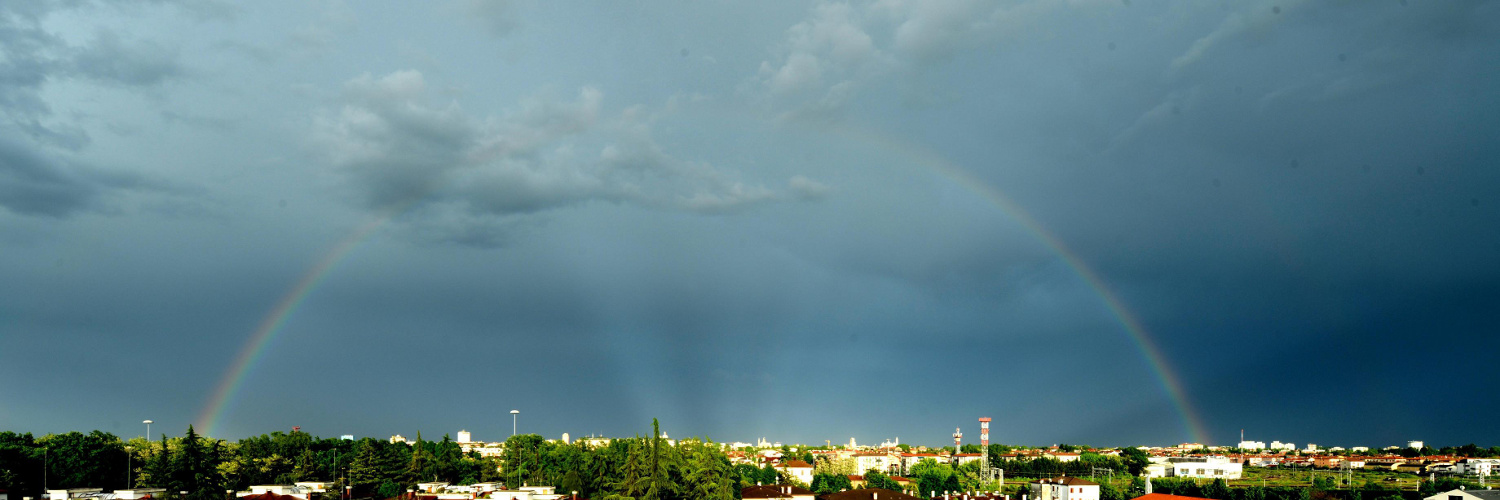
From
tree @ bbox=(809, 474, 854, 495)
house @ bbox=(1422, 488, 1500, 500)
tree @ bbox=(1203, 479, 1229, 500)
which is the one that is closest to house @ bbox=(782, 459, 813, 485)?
tree @ bbox=(809, 474, 854, 495)

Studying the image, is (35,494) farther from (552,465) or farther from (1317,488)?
(1317,488)

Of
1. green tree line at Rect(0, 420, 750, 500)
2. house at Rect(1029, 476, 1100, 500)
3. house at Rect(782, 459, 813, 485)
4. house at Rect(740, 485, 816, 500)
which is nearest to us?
green tree line at Rect(0, 420, 750, 500)

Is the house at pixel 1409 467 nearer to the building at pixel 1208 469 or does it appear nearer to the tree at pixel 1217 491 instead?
the building at pixel 1208 469

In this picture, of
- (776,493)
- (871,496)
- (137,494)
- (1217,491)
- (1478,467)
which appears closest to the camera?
(137,494)

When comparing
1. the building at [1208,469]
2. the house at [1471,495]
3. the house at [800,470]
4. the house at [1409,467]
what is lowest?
the house at [1409,467]

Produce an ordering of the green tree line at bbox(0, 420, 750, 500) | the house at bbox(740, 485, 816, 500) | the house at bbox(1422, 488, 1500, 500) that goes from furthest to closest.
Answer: the house at bbox(1422, 488, 1500, 500) < the house at bbox(740, 485, 816, 500) < the green tree line at bbox(0, 420, 750, 500)

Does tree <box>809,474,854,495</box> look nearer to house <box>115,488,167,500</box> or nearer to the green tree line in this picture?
the green tree line

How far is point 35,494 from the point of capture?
270 feet

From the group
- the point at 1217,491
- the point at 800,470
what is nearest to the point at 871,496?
the point at 1217,491

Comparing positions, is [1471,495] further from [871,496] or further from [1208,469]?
[1208,469]

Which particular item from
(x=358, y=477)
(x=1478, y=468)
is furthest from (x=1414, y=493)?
(x=358, y=477)

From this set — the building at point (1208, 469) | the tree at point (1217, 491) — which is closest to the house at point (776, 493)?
the tree at point (1217, 491)

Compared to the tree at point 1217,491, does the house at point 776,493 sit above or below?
above

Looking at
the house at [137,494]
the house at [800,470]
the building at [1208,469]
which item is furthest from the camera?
the building at [1208,469]
